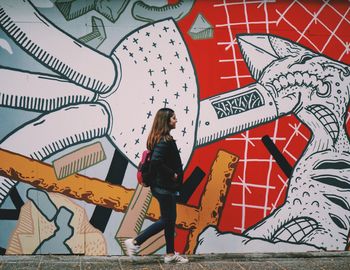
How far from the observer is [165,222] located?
6.16 metres

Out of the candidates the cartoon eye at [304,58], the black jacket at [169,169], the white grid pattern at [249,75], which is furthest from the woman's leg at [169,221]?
the cartoon eye at [304,58]

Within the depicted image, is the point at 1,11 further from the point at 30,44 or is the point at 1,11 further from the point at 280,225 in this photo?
the point at 280,225

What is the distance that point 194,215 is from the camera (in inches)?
264

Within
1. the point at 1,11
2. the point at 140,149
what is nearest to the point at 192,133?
the point at 140,149

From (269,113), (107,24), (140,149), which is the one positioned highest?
(107,24)

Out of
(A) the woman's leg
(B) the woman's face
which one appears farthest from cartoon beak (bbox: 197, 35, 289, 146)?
(A) the woman's leg

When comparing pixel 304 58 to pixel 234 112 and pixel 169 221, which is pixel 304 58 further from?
pixel 169 221

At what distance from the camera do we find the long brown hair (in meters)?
6.12

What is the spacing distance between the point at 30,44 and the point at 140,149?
6.48ft

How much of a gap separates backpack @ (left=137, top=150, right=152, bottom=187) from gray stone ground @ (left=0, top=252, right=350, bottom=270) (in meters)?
1.04

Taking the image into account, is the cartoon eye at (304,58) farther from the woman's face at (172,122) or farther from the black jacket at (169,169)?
the black jacket at (169,169)

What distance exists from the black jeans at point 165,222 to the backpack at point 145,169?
18 cm

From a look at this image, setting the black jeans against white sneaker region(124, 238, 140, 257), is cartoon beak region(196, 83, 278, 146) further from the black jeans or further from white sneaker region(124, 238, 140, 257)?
white sneaker region(124, 238, 140, 257)

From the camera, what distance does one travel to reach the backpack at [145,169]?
6.09m
